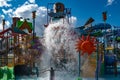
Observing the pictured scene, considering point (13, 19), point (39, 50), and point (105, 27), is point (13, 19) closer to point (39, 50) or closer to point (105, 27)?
point (39, 50)

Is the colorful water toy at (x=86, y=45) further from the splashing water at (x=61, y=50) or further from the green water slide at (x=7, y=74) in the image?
the splashing water at (x=61, y=50)

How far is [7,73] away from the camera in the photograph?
1606 centimetres

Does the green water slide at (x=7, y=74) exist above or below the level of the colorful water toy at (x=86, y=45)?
below

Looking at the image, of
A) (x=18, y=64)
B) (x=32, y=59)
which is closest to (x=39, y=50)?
(x=32, y=59)

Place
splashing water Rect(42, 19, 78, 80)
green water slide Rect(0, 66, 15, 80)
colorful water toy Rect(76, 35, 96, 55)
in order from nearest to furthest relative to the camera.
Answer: colorful water toy Rect(76, 35, 96, 55), green water slide Rect(0, 66, 15, 80), splashing water Rect(42, 19, 78, 80)

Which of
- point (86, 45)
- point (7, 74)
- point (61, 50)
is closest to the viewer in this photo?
point (86, 45)

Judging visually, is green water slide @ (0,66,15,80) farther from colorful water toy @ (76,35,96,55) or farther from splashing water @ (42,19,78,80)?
splashing water @ (42,19,78,80)

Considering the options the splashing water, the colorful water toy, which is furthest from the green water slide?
the splashing water

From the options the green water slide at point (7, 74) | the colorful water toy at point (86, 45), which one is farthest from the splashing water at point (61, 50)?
the colorful water toy at point (86, 45)

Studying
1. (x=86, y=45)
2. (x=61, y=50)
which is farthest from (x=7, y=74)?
(x=61, y=50)

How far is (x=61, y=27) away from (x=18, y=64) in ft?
17.0

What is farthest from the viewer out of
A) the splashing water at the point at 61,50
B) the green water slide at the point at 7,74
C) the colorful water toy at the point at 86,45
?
the splashing water at the point at 61,50

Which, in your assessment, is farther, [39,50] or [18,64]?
[39,50]

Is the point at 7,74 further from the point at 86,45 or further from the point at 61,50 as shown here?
the point at 61,50
